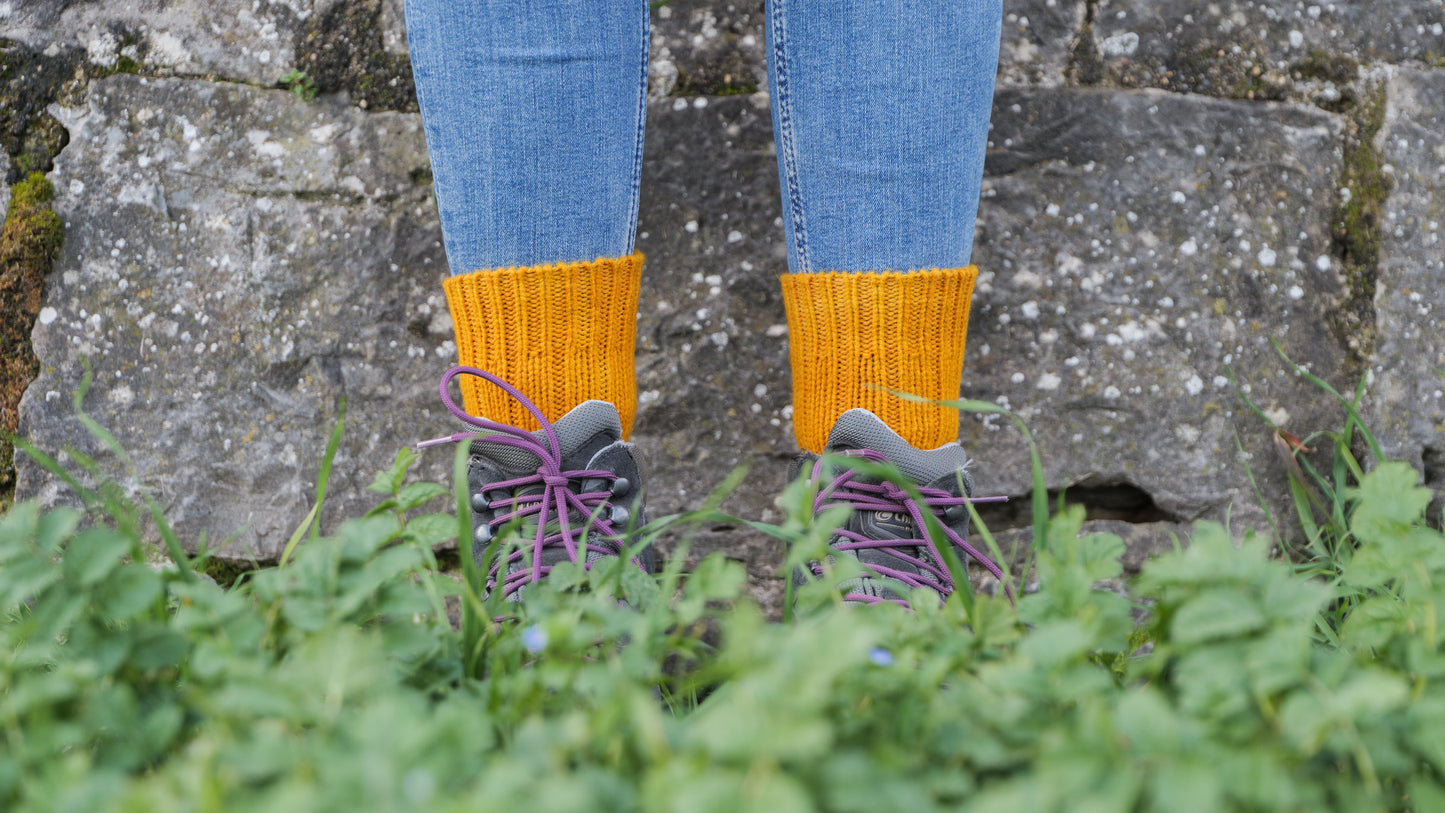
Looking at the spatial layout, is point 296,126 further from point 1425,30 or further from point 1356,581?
point 1425,30

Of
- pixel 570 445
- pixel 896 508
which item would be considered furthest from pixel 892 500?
pixel 570 445

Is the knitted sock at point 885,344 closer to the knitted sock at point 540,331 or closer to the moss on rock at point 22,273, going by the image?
the knitted sock at point 540,331

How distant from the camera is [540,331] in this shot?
2.75 feet

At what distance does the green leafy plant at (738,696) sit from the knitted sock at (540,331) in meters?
0.26

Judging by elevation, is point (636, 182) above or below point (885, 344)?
above

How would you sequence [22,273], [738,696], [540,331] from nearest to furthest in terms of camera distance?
1. [738,696]
2. [540,331]
3. [22,273]

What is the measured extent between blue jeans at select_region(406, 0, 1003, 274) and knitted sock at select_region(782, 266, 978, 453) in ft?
0.07

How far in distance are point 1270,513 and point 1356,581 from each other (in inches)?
28.2

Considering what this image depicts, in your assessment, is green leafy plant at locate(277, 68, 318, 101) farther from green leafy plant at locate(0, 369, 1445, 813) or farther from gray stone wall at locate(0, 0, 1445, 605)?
green leafy plant at locate(0, 369, 1445, 813)

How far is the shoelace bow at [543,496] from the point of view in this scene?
32.3 inches

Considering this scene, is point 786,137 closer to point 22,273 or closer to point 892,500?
point 892,500

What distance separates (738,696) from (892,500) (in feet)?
1.63

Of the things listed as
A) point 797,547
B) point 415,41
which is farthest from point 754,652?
point 415,41

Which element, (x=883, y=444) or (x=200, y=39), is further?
(x=200, y=39)
